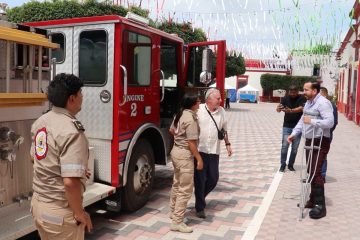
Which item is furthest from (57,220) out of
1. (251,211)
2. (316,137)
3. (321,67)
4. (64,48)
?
(321,67)

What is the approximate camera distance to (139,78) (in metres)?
5.20

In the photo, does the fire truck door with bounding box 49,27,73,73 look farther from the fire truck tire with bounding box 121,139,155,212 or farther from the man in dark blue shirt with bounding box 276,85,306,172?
the man in dark blue shirt with bounding box 276,85,306,172

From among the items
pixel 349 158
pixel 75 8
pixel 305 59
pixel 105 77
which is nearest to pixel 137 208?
pixel 105 77

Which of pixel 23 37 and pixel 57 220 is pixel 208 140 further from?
pixel 57 220

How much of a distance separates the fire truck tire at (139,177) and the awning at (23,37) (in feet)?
6.39

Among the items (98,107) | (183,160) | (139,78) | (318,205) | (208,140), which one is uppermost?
(139,78)

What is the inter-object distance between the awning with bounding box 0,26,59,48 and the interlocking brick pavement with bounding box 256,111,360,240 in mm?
3265

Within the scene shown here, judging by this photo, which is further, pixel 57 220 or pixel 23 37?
pixel 23 37

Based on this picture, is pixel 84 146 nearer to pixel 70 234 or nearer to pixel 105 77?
pixel 70 234

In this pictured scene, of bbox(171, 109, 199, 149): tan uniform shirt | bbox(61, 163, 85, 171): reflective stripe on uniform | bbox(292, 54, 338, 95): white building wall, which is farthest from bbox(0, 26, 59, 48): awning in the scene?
bbox(292, 54, 338, 95): white building wall

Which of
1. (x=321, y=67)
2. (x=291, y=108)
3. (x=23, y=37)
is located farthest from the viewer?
(x=321, y=67)

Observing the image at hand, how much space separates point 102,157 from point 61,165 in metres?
2.36


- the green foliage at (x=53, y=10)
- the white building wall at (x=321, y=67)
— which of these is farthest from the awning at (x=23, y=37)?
the white building wall at (x=321, y=67)

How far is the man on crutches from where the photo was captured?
5.22m
